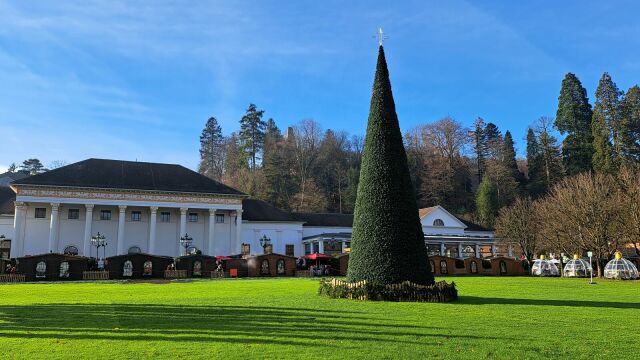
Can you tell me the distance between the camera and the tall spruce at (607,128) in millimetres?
61688

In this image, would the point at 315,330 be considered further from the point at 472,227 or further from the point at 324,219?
the point at 472,227

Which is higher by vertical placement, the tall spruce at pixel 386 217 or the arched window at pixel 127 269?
the tall spruce at pixel 386 217

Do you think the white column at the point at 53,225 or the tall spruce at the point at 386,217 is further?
the white column at the point at 53,225

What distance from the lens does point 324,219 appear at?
6806 centimetres

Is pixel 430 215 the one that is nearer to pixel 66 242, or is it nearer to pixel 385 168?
pixel 66 242

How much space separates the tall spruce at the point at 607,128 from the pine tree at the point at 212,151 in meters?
59.5

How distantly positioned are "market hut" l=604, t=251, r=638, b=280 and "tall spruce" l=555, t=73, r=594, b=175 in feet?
109

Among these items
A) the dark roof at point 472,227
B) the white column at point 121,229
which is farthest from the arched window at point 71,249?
the dark roof at point 472,227

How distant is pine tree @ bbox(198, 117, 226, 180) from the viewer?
98.7 m

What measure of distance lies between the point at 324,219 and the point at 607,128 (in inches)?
1433

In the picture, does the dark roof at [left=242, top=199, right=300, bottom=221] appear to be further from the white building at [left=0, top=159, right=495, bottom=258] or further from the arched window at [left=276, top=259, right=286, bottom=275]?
the arched window at [left=276, top=259, right=286, bottom=275]

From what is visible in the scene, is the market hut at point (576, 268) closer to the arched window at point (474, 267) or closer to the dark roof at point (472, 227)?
the arched window at point (474, 267)

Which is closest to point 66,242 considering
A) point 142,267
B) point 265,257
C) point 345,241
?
point 142,267

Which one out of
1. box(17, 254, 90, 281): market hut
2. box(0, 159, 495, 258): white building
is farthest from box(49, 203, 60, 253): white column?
box(17, 254, 90, 281): market hut
